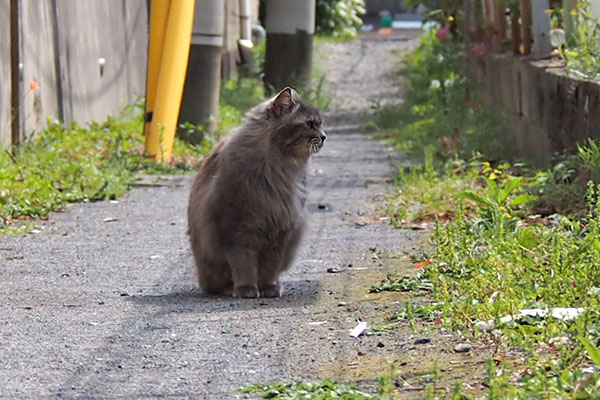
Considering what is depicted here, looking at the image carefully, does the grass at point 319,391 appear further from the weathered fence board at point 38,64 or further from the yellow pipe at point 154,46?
the yellow pipe at point 154,46

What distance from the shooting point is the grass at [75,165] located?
33.2 ft

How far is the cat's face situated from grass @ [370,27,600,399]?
0.81 metres

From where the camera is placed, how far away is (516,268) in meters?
6.31

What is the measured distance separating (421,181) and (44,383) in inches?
235

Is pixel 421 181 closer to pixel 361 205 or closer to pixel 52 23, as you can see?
pixel 361 205

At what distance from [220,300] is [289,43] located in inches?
534

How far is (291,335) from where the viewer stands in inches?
228

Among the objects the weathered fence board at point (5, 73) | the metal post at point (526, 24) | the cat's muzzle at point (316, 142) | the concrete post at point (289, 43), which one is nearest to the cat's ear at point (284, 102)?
the cat's muzzle at point (316, 142)

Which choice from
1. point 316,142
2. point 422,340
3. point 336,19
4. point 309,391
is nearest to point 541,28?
point 316,142

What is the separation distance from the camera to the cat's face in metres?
7.08

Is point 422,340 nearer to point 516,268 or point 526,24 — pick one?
point 516,268

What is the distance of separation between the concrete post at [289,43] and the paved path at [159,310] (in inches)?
353

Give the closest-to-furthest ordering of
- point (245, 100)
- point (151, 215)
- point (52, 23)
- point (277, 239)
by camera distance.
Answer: point (277, 239)
point (151, 215)
point (52, 23)
point (245, 100)

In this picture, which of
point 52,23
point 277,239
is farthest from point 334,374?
point 52,23
